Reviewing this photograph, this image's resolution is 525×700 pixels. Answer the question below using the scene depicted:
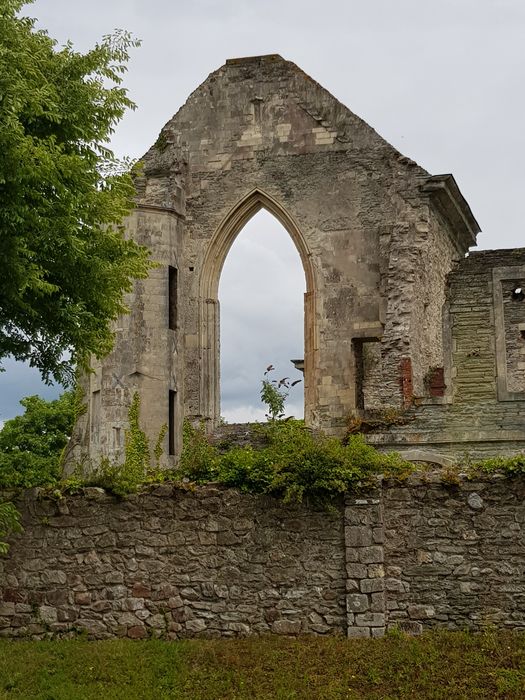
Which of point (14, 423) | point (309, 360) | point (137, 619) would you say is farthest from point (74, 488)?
point (14, 423)

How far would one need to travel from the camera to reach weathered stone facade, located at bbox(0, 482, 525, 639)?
12.8m

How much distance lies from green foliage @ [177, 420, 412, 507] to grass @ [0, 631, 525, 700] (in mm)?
1701

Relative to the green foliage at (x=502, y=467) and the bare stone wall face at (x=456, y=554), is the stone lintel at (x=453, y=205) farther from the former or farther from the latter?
the bare stone wall face at (x=456, y=554)

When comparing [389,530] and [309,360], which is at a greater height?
[309,360]

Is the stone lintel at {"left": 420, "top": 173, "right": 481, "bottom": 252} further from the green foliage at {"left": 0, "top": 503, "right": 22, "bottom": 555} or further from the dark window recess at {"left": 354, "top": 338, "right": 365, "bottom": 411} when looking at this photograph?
the green foliage at {"left": 0, "top": 503, "right": 22, "bottom": 555}

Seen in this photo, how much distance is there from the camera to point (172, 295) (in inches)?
939

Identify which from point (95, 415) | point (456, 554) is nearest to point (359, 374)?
point (95, 415)

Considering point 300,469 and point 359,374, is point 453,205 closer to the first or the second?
point 359,374

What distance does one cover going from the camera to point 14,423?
3666 centimetres

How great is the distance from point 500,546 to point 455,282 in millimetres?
10245

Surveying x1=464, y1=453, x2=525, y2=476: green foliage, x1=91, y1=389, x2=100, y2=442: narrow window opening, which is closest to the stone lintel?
x1=91, y1=389, x2=100, y2=442: narrow window opening

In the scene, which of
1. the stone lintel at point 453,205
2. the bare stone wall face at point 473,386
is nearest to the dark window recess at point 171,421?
the bare stone wall face at point 473,386

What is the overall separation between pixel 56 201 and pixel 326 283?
1059 cm

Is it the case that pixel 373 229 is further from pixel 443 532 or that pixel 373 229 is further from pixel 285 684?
pixel 285 684
